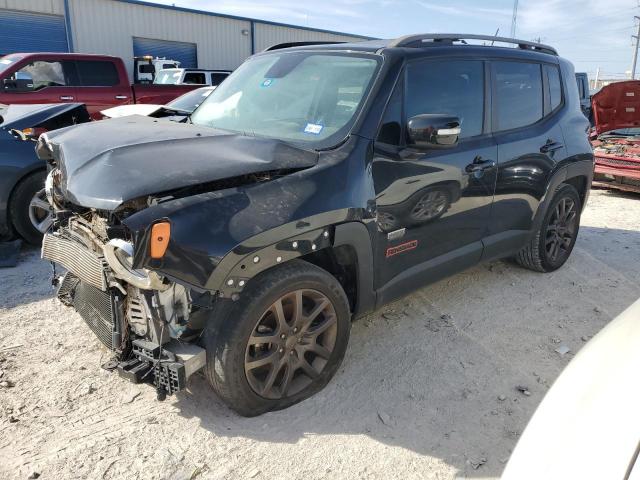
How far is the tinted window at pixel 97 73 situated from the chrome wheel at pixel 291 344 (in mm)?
8661

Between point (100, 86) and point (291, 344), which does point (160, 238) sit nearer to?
point (291, 344)

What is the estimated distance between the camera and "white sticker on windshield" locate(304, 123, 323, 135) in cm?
311

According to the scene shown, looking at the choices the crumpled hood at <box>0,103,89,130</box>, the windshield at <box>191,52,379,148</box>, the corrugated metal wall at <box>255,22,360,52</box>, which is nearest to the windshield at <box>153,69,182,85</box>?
the crumpled hood at <box>0,103,89,130</box>

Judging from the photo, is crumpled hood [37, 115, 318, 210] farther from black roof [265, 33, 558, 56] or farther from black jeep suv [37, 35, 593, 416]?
black roof [265, 33, 558, 56]

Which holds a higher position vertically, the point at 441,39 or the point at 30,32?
the point at 30,32

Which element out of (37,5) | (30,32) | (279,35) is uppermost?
(37,5)

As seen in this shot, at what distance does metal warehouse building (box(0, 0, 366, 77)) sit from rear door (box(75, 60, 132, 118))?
1213 centimetres

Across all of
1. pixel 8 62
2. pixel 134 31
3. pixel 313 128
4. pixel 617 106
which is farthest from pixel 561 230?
pixel 134 31

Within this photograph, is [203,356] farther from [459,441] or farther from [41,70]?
A: [41,70]

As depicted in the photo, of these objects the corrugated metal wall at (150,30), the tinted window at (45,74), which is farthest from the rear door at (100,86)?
the corrugated metal wall at (150,30)

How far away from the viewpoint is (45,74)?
30.6 ft

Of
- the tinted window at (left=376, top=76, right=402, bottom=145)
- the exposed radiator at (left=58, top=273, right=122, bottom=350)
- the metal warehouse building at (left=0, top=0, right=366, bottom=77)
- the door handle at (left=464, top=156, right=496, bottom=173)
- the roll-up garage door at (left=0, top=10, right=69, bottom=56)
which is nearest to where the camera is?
the exposed radiator at (left=58, top=273, right=122, bottom=350)

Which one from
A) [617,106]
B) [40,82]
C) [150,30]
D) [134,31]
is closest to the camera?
[40,82]

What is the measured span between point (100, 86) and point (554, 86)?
8241 millimetres
